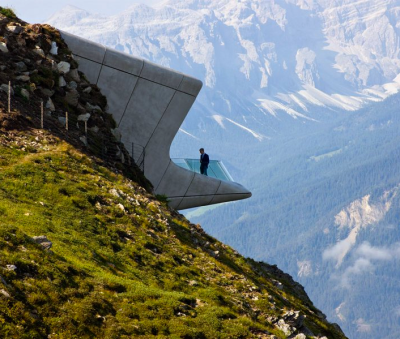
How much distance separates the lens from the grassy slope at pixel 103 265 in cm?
1686

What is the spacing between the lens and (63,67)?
37.2 metres

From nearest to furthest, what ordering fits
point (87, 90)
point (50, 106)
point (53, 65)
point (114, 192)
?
point (114, 192) < point (50, 106) < point (53, 65) < point (87, 90)

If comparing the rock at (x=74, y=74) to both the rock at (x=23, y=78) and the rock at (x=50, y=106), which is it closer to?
the rock at (x=23, y=78)

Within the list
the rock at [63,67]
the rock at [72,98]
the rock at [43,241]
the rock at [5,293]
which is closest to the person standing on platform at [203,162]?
the rock at [63,67]

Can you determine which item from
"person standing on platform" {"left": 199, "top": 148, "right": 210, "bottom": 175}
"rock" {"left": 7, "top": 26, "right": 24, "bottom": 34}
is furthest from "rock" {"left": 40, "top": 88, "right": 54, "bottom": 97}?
"person standing on platform" {"left": 199, "top": 148, "right": 210, "bottom": 175}

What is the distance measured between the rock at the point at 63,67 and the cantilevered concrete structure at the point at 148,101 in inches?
111

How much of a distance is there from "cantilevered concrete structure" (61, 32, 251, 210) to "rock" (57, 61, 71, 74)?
2832mm

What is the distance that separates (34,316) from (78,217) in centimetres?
839

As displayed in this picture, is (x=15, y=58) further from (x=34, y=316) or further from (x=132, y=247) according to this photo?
(x=34, y=316)

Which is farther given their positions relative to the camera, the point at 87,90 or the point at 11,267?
the point at 87,90

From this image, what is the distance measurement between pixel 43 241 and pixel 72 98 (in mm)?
16650

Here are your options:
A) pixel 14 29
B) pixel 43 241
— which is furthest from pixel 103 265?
pixel 14 29

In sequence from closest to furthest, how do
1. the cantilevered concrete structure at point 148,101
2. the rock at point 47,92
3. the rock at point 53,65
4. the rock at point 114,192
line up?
the rock at point 114,192
the rock at point 47,92
the rock at point 53,65
the cantilevered concrete structure at point 148,101

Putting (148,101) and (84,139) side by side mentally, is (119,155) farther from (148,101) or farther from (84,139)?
(148,101)
